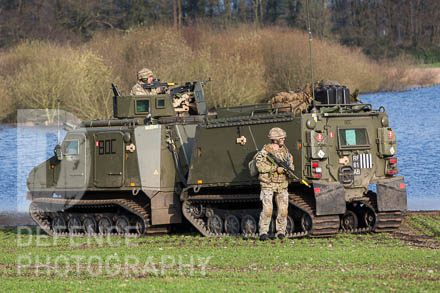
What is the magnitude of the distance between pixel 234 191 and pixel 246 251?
299 cm

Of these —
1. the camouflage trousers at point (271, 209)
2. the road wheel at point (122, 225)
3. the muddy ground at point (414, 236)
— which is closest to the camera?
the muddy ground at point (414, 236)

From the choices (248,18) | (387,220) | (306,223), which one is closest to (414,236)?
(387,220)

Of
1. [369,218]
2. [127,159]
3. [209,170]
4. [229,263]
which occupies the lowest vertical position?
[229,263]

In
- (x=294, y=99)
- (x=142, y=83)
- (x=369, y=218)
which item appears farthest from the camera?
(x=142, y=83)

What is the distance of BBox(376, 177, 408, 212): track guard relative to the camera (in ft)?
57.7

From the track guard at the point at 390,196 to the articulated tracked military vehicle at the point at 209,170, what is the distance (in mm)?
20

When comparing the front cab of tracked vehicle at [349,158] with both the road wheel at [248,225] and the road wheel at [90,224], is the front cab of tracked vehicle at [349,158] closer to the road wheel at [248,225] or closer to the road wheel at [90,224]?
the road wheel at [248,225]

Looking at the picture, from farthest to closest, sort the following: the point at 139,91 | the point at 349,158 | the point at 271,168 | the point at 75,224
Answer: the point at 139,91, the point at 75,224, the point at 349,158, the point at 271,168

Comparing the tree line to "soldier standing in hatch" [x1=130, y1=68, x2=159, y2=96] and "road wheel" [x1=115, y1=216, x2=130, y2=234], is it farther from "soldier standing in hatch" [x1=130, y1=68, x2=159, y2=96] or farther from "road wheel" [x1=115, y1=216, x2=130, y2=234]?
"road wheel" [x1=115, y1=216, x2=130, y2=234]

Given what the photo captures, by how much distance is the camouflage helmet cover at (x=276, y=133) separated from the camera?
56.5 feet

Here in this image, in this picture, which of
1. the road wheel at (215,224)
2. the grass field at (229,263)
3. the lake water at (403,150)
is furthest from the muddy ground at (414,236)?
the road wheel at (215,224)

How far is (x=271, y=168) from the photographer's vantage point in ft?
56.6

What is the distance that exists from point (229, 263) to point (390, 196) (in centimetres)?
449

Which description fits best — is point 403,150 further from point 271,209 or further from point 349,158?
point 271,209
